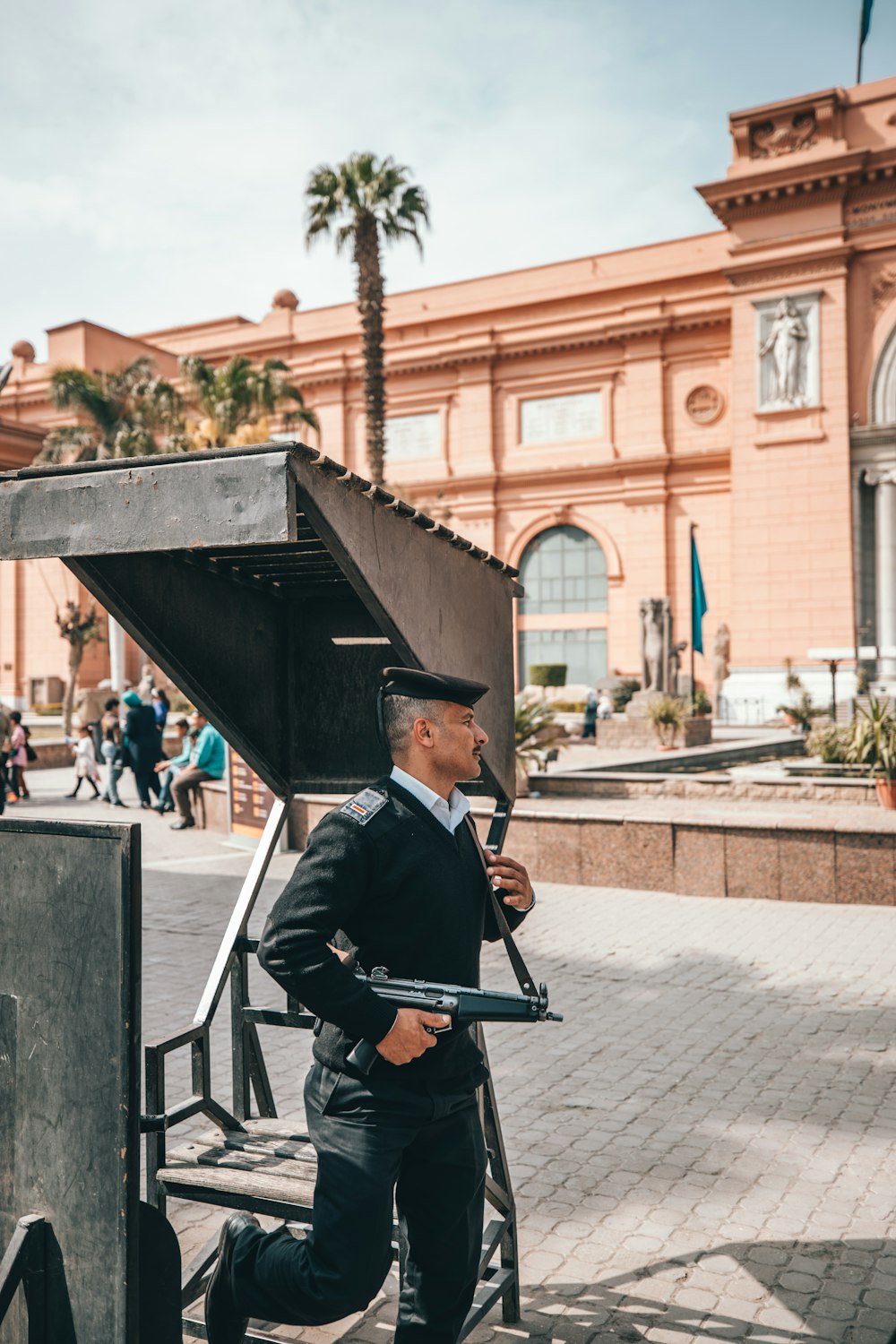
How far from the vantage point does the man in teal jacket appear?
14203 mm

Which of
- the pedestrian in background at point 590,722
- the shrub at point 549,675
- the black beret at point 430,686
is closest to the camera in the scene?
the black beret at point 430,686

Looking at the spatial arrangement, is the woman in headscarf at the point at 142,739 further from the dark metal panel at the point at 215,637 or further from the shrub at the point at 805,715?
the shrub at the point at 805,715

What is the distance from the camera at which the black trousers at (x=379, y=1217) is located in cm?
250

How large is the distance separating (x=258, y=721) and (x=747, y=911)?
619 cm

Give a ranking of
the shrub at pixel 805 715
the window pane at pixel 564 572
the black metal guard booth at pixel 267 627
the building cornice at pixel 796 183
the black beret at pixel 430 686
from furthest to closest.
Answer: the window pane at pixel 564 572
the building cornice at pixel 796 183
the shrub at pixel 805 715
the black beret at pixel 430 686
the black metal guard booth at pixel 267 627

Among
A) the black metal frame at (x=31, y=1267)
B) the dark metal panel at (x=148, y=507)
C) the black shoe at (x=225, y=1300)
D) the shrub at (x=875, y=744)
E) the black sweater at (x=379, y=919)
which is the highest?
the dark metal panel at (x=148, y=507)

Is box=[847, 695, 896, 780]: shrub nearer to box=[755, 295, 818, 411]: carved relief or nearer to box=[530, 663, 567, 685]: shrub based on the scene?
box=[755, 295, 818, 411]: carved relief

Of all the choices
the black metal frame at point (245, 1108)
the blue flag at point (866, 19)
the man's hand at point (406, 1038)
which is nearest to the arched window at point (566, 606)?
the blue flag at point (866, 19)

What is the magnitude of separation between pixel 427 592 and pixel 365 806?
687 millimetres

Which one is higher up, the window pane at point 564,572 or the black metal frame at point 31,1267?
the window pane at point 564,572

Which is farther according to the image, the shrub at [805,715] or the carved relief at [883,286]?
the carved relief at [883,286]

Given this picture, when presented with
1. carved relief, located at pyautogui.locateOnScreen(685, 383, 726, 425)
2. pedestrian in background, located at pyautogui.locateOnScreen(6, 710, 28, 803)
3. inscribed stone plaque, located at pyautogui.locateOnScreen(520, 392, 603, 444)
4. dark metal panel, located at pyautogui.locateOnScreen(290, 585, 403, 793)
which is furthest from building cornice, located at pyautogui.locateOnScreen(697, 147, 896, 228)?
dark metal panel, located at pyautogui.locateOnScreen(290, 585, 403, 793)

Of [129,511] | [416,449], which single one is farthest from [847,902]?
[416,449]

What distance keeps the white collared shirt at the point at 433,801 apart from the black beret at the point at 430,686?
19cm
